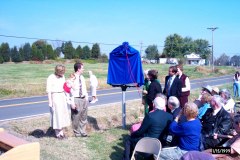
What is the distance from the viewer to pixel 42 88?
20734 millimetres

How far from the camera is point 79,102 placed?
290 inches

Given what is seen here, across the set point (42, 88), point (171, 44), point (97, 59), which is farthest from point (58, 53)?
point (42, 88)

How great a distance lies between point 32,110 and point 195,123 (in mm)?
8988

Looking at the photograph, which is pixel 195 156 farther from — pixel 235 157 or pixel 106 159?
pixel 106 159

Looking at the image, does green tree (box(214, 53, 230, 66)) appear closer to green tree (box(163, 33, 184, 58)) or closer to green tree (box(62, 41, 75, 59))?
green tree (box(163, 33, 184, 58))

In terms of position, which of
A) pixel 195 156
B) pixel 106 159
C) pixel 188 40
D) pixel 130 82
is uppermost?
pixel 188 40

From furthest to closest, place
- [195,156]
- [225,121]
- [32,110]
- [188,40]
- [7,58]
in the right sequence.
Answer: [188,40] → [7,58] → [32,110] → [225,121] → [195,156]

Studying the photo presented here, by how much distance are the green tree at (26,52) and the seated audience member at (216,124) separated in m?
64.5

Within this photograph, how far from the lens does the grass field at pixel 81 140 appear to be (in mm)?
6344

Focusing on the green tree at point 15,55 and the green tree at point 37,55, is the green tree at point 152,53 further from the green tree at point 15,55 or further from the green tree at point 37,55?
the green tree at point 15,55

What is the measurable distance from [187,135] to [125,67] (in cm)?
326

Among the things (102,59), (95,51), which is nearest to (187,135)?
(102,59)

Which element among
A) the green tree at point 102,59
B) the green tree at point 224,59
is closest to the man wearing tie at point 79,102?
the green tree at point 102,59

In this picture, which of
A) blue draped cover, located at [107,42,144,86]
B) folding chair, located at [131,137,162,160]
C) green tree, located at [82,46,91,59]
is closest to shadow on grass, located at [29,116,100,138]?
blue draped cover, located at [107,42,144,86]
